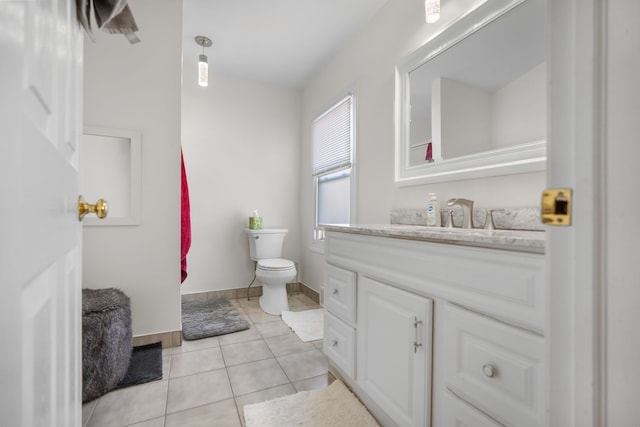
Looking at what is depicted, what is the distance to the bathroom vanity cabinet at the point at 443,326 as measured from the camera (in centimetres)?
71

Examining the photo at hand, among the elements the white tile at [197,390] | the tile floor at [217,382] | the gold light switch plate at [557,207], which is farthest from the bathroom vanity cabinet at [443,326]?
the white tile at [197,390]

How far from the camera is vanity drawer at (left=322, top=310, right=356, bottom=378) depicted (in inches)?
54.5

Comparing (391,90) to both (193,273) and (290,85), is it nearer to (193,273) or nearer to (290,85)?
(290,85)

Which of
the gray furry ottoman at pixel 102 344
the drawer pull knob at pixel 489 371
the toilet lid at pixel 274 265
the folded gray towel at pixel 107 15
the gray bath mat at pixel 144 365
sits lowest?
the gray bath mat at pixel 144 365

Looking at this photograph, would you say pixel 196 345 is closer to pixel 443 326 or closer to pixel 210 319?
pixel 210 319

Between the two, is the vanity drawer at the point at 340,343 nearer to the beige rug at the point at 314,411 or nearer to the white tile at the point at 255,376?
the beige rug at the point at 314,411

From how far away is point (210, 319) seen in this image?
8.32 feet

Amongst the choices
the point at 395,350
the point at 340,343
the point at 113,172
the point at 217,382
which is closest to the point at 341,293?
the point at 340,343

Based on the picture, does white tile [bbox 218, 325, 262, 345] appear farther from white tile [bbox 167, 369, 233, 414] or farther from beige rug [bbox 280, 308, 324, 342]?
white tile [bbox 167, 369, 233, 414]

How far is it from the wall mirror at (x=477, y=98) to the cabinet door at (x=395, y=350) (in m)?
0.78

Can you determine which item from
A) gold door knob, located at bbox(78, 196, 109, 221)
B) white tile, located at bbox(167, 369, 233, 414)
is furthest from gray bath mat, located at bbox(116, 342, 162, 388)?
gold door knob, located at bbox(78, 196, 109, 221)

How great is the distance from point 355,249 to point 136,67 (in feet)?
6.31

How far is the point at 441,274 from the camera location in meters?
0.94

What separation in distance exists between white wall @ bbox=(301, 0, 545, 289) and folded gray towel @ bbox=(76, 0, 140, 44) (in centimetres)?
150
